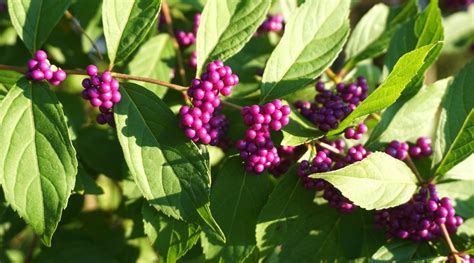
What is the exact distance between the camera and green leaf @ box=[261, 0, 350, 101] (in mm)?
1674

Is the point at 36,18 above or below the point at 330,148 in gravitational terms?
above

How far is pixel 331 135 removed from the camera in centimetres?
165

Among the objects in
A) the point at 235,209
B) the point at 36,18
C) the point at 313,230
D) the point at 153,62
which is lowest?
the point at 313,230

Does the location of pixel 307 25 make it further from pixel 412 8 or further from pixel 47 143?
pixel 47 143

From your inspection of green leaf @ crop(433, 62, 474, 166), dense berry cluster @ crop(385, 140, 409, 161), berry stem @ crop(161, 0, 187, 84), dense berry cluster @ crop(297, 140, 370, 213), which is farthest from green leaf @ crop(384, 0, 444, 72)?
berry stem @ crop(161, 0, 187, 84)

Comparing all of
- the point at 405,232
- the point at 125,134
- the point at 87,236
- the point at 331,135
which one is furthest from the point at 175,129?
the point at 87,236

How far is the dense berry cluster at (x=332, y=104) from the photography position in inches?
67.1

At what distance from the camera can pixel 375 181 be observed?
1542 millimetres

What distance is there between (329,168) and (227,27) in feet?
1.64

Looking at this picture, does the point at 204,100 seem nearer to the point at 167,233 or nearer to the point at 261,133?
the point at 261,133

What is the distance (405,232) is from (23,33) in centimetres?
125

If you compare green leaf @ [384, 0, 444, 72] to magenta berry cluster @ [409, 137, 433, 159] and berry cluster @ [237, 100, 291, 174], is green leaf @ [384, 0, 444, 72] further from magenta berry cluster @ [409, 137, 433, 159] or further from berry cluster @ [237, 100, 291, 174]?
berry cluster @ [237, 100, 291, 174]

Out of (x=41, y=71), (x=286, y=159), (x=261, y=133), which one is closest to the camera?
(x=41, y=71)

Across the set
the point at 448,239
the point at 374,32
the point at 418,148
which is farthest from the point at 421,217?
the point at 374,32
